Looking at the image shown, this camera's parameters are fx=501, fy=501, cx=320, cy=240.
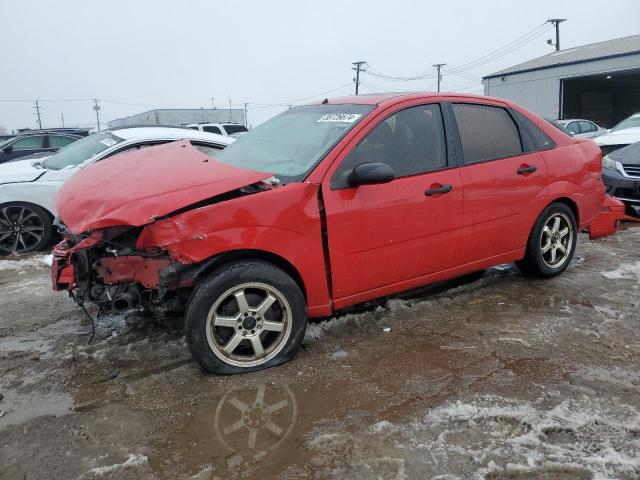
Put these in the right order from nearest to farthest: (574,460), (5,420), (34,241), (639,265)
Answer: (574,460) → (5,420) → (639,265) → (34,241)

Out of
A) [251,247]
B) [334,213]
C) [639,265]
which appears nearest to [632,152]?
[639,265]

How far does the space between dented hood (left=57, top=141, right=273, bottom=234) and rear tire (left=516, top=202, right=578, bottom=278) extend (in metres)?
2.62

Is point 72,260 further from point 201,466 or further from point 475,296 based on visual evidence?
point 475,296

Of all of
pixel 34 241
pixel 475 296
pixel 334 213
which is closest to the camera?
pixel 334 213

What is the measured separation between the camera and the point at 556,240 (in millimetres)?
4664

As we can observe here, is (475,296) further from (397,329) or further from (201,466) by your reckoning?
(201,466)

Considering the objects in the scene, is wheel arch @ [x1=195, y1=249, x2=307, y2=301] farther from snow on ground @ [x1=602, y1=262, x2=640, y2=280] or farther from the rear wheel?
the rear wheel

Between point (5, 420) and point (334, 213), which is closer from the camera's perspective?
point (5, 420)

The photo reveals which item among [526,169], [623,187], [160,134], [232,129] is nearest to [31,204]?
[160,134]

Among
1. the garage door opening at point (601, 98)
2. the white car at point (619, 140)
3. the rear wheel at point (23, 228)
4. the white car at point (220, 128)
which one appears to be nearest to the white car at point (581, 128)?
the white car at point (619, 140)

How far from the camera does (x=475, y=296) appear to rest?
444cm

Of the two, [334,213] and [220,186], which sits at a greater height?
[220,186]

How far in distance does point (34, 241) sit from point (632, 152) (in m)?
8.29

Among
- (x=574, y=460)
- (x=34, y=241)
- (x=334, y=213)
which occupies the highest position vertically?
(x=334, y=213)
